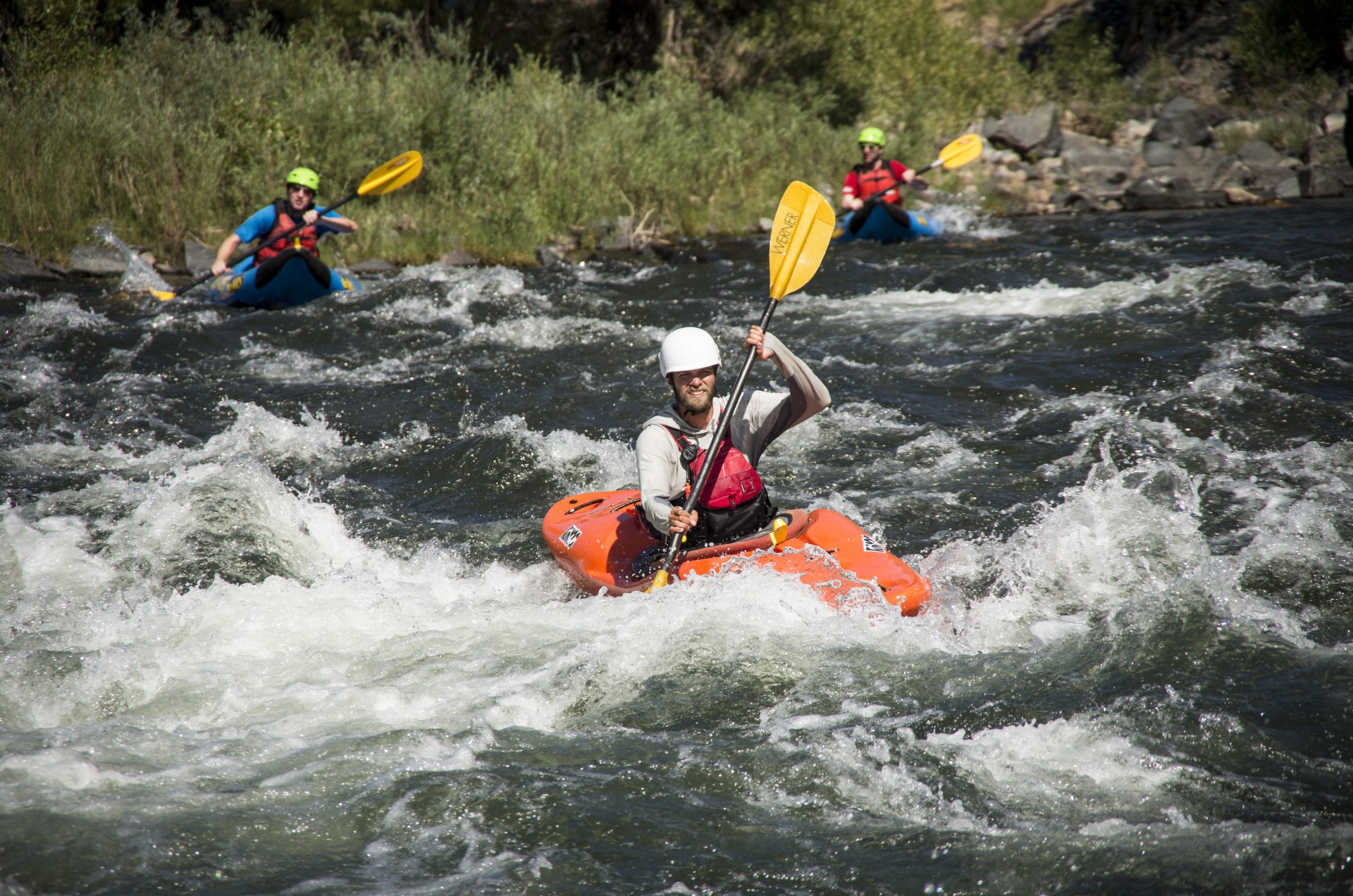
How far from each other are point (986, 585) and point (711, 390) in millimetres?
1425

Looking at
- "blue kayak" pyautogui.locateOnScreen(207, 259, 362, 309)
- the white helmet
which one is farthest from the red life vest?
"blue kayak" pyautogui.locateOnScreen(207, 259, 362, 309)

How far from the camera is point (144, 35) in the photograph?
1210cm

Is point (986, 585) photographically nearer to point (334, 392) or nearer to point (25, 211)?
point (334, 392)

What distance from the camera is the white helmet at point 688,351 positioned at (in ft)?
13.9

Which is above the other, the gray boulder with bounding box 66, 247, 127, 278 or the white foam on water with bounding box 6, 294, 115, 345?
the white foam on water with bounding box 6, 294, 115, 345

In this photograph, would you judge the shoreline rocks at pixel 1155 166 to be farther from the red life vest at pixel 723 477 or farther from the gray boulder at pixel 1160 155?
the red life vest at pixel 723 477

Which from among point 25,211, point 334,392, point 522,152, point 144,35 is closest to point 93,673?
point 334,392

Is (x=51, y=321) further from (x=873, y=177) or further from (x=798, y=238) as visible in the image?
(x=873, y=177)

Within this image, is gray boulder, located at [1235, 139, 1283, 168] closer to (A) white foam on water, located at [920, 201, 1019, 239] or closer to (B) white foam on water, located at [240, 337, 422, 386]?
(A) white foam on water, located at [920, 201, 1019, 239]

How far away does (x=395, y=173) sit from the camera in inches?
389

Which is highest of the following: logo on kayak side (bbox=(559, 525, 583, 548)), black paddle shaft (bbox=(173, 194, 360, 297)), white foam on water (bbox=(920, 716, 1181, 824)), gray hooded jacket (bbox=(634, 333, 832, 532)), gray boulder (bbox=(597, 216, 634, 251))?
gray hooded jacket (bbox=(634, 333, 832, 532))

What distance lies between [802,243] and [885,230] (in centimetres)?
680

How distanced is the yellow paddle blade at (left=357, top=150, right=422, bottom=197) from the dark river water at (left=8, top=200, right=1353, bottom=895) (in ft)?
7.39

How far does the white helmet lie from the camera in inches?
167
